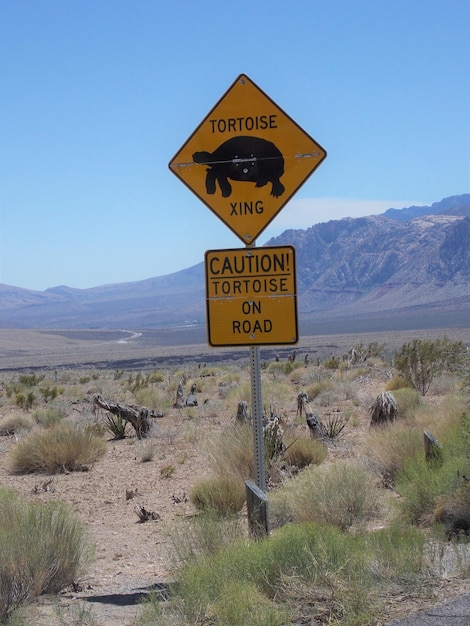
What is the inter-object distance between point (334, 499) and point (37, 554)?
9.11ft

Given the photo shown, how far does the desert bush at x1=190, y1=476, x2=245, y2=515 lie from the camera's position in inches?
356

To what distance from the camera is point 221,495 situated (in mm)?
9078

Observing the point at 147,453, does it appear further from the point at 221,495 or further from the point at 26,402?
the point at 26,402

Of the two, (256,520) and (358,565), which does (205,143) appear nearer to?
(256,520)

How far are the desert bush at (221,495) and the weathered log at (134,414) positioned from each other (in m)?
6.54

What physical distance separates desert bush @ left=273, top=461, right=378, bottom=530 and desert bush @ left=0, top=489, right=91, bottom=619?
6.44 ft

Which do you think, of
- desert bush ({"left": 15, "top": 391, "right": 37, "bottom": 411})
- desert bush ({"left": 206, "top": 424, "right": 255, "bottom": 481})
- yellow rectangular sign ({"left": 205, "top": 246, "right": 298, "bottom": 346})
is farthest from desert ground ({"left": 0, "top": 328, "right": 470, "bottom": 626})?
yellow rectangular sign ({"left": 205, "top": 246, "right": 298, "bottom": 346})

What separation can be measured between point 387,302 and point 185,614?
165m

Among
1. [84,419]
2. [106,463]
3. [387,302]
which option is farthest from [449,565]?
[387,302]

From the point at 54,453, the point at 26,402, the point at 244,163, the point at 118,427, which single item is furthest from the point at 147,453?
the point at 26,402

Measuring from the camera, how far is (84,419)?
59.3 ft

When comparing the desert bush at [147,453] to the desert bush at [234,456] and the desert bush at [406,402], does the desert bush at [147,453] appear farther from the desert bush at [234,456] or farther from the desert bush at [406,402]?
the desert bush at [406,402]

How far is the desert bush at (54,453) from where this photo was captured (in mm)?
12906

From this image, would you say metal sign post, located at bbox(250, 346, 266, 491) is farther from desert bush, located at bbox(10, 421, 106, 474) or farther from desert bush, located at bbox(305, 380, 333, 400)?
desert bush, located at bbox(305, 380, 333, 400)
